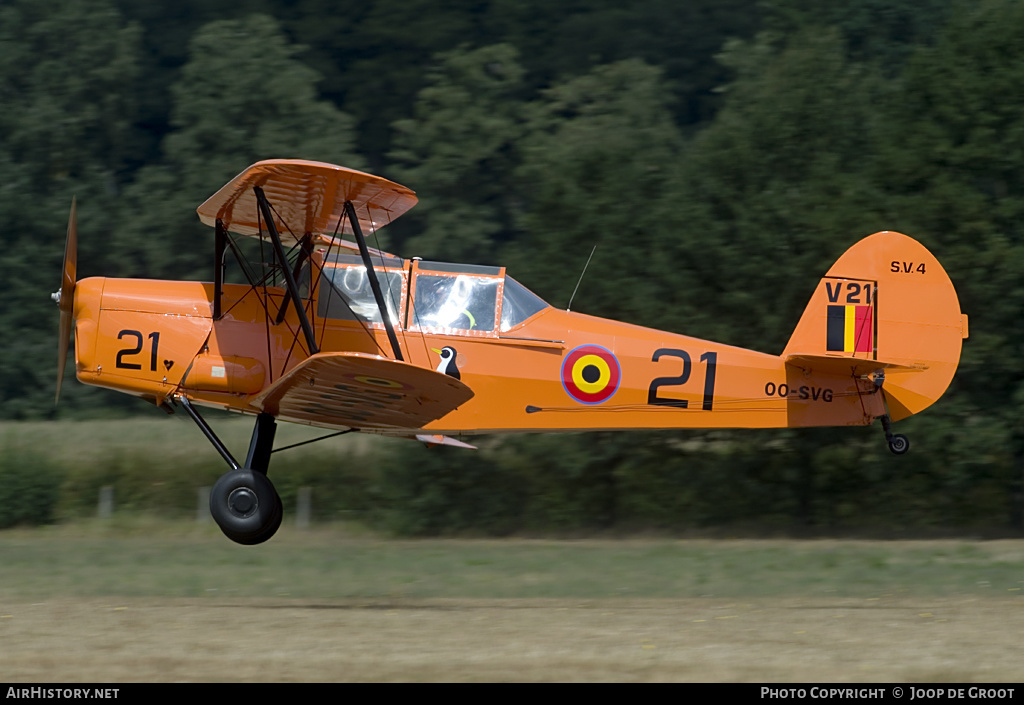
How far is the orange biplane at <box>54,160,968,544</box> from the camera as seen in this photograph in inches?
387

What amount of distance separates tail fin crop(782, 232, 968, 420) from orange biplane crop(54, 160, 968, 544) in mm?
18

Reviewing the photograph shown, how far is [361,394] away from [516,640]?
7.70ft

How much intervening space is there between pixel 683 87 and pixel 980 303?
106 feet

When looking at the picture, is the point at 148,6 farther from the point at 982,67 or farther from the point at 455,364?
the point at 455,364

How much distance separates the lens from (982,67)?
17.2 metres

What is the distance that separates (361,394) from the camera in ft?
31.2

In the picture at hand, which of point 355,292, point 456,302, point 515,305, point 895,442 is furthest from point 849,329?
point 355,292

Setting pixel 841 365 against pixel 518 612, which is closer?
pixel 518 612

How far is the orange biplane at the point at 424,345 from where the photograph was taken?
983cm

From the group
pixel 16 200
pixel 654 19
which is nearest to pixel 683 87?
pixel 654 19

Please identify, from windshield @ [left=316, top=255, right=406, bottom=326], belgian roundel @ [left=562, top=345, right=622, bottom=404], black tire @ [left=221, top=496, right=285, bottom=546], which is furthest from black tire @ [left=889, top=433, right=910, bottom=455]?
black tire @ [left=221, top=496, right=285, bottom=546]

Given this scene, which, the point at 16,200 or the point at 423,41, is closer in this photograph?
the point at 16,200

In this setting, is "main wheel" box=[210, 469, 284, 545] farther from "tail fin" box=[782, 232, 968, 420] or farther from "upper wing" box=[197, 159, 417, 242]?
"tail fin" box=[782, 232, 968, 420]

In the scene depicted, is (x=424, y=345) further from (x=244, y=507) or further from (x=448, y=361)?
(x=244, y=507)
